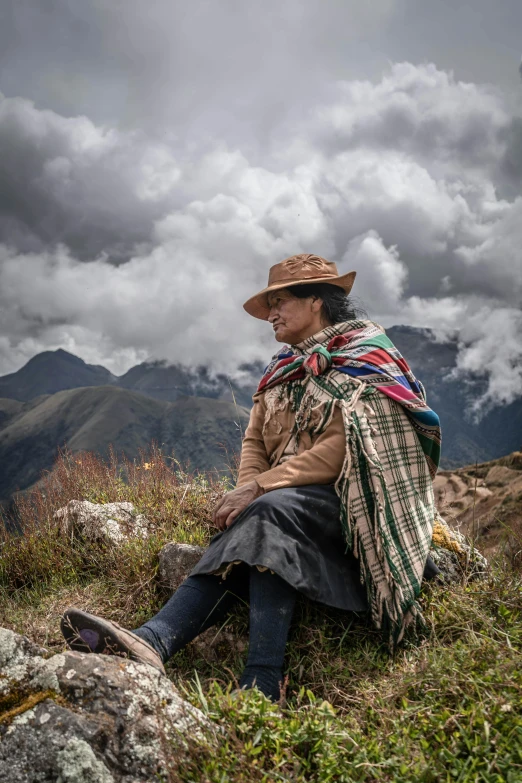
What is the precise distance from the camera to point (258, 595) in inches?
100

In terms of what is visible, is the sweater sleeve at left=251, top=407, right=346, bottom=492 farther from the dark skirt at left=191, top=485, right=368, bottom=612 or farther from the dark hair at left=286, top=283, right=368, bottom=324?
the dark hair at left=286, top=283, right=368, bottom=324

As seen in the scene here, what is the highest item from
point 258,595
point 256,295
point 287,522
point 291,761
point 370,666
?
point 256,295

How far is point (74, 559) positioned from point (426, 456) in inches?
124

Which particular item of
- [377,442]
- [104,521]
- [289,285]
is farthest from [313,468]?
[104,521]

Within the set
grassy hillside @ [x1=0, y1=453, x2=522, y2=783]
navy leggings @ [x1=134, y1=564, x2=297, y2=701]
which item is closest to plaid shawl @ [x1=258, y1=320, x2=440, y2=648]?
grassy hillside @ [x1=0, y1=453, x2=522, y2=783]

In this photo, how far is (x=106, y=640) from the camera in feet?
7.24

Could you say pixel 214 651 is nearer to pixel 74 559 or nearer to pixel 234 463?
pixel 74 559

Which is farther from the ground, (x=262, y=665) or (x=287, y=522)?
(x=287, y=522)

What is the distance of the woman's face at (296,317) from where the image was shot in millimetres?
3795

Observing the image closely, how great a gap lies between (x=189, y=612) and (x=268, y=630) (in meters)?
0.47

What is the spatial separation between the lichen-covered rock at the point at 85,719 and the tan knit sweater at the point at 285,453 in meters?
1.36

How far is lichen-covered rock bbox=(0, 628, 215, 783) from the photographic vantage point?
1576mm

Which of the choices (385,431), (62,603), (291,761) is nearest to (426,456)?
(385,431)

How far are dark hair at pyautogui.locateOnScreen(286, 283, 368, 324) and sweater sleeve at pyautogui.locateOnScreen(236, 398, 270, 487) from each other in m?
0.84
